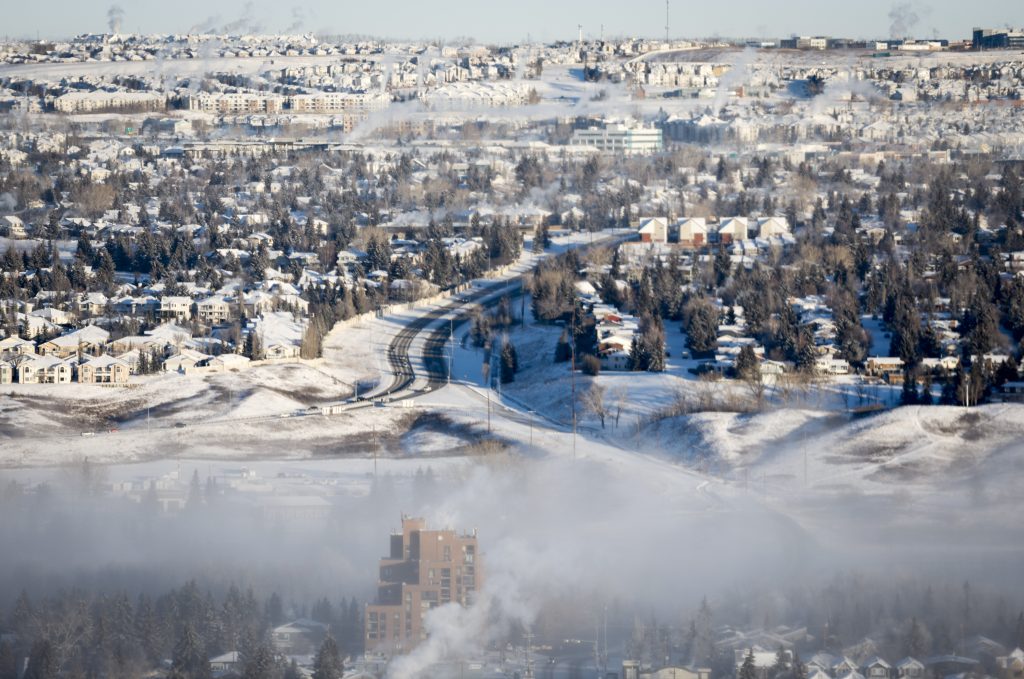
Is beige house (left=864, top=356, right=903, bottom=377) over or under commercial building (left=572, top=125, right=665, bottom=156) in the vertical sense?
under

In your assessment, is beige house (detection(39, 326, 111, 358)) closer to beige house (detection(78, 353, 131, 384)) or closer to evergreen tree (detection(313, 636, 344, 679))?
beige house (detection(78, 353, 131, 384))

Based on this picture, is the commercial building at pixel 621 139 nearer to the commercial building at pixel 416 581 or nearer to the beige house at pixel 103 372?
the beige house at pixel 103 372

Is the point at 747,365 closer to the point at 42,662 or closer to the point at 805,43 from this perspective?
the point at 42,662

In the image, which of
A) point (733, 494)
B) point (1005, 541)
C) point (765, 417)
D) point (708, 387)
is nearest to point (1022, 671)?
point (1005, 541)

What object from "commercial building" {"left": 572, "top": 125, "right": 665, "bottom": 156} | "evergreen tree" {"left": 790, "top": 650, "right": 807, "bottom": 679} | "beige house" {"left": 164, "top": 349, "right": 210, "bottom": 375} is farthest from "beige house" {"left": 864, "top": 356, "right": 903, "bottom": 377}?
"commercial building" {"left": 572, "top": 125, "right": 665, "bottom": 156}

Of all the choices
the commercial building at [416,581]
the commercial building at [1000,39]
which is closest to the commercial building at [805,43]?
the commercial building at [1000,39]

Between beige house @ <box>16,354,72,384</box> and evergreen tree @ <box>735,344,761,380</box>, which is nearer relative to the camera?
evergreen tree @ <box>735,344,761,380</box>
